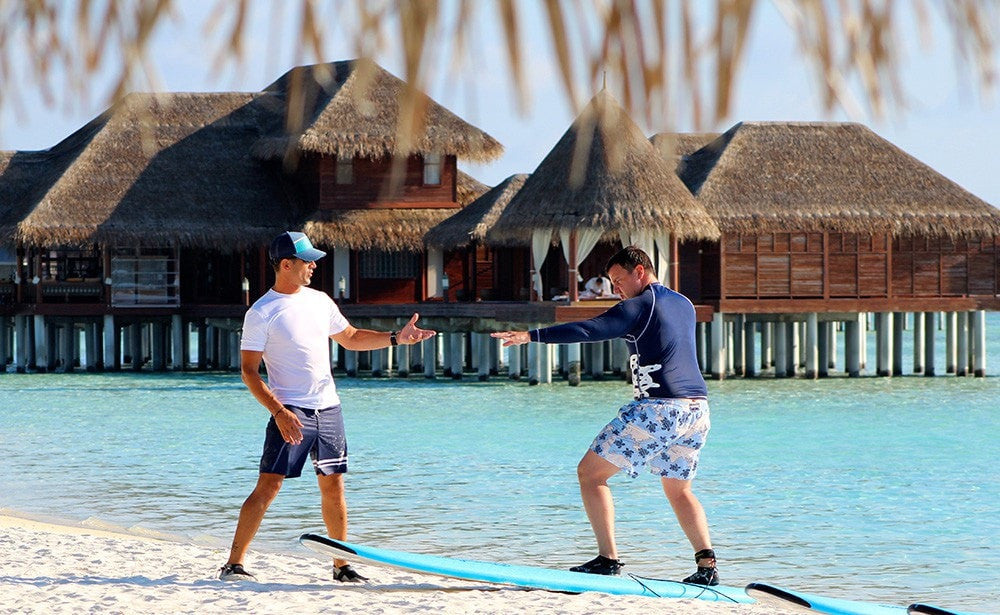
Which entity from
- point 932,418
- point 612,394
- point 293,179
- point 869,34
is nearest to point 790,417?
point 932,418

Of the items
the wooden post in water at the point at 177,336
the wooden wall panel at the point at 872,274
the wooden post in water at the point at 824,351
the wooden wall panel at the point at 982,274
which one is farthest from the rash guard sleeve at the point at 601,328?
the wooden post in water at the point at 177,336

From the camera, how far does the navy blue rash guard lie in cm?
614

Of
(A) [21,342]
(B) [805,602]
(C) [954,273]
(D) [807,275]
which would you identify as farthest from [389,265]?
(B) [805,602]

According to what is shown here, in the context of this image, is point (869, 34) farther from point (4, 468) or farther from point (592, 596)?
point (4, 468)

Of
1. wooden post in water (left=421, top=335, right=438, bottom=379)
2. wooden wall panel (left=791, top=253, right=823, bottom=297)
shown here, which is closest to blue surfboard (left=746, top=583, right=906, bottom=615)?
wooden wall panel (left=791, top=253, right=823, bottom=297)

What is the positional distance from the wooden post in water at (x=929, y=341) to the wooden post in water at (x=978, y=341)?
2.70 feet

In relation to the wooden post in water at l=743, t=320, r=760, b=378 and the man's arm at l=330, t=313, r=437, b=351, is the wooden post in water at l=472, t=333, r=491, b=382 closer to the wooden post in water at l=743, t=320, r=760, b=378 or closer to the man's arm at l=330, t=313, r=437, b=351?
the wooden post in water at l=743, t=320, r=760, b=378

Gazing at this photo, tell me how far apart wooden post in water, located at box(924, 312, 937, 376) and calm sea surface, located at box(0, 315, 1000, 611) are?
306cm

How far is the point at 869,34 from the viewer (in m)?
2.26

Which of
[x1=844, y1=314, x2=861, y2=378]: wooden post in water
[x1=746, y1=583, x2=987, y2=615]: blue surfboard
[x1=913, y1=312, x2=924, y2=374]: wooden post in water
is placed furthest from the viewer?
[x1=844, y1=314, x2=861, y2=378]: wooden post in water

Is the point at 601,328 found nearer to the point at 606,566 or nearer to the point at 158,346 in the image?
the point at 606,566

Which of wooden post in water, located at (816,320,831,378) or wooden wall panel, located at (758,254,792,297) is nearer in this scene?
wooden wall panel, located at (758,254,792,297)

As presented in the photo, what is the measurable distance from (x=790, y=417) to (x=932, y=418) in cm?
230

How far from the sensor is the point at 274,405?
6.07 metres
